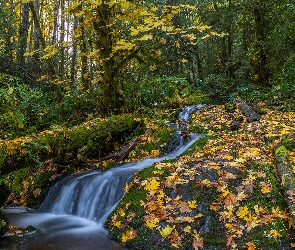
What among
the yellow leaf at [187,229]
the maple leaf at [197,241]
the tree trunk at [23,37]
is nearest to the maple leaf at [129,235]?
the yellow leaf at [187,229]

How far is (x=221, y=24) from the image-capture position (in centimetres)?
1413

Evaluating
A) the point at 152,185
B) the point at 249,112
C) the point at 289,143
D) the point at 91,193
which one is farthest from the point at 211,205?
the point at 249,112

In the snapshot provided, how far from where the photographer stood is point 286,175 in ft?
13.5

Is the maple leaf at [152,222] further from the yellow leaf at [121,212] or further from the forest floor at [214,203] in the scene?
the yellow leaf at [121,212]

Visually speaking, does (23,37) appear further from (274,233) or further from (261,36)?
(274,233)

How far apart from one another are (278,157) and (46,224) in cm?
439

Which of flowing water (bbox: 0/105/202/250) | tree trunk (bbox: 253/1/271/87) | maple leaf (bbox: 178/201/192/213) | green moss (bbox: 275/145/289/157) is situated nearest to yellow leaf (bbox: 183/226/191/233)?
maple leaf (bbox: 178/201/192/213)

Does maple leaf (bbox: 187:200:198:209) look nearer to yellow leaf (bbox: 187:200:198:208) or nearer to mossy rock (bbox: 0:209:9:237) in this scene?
yellow leaf (bbox: 187:200:198:208)

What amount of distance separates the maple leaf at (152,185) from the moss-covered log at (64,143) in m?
2.00

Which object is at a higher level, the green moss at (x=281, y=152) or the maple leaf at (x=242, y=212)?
the green moss at (x=281, y=152)

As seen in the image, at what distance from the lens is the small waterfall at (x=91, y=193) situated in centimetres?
554

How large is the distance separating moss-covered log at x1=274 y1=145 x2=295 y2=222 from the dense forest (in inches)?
0.8

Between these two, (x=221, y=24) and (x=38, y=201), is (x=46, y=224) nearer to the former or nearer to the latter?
(x=38, y=201)

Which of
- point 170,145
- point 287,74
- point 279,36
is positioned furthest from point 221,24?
point 170,145
